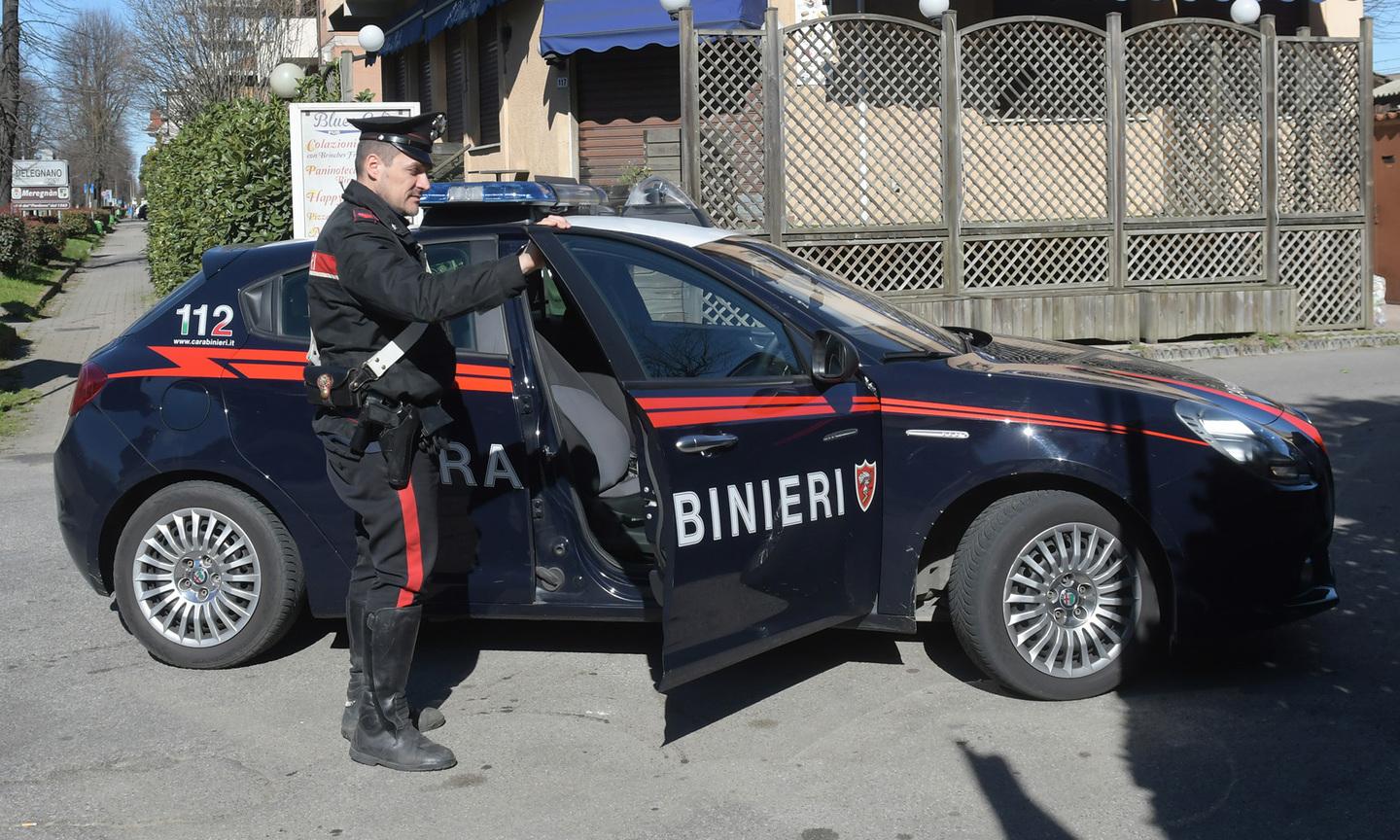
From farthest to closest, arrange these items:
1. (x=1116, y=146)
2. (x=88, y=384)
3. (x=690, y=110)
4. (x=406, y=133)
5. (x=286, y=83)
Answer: (x=286, y=83) < (x=1116, y=146) < (x=690, y=110) < (x=88, y=384) < (x=406, y=133)

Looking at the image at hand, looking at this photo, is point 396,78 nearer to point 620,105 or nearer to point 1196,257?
point 620,105

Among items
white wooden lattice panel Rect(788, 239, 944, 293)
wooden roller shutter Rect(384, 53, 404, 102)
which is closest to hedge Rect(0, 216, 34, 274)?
wooden roller shutter Rect(384, 53, 404, 102)

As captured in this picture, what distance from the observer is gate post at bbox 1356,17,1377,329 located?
15008 millimetres

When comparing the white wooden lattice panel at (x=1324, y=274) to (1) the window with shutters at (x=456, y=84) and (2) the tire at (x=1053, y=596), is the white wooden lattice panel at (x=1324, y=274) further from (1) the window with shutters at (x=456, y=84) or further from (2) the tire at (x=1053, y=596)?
(2) the tire at (x=1053, y=596)

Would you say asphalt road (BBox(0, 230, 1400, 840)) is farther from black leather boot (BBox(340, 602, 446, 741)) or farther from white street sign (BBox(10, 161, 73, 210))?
white street sign (BBox(10, 161, 73, 210))

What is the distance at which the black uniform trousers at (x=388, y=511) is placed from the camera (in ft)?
14.1

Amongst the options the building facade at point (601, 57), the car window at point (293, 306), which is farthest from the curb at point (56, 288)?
the car window at point (293, 306)

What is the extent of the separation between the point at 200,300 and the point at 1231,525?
3.68 meters

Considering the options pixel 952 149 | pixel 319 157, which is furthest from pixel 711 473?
pixel 952 149

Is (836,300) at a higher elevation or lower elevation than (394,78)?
lower

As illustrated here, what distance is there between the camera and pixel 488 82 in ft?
64.7

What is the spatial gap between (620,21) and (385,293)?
12.1m

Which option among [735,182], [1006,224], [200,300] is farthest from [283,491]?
[1006,224]

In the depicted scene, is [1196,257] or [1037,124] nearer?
[1037,124]
